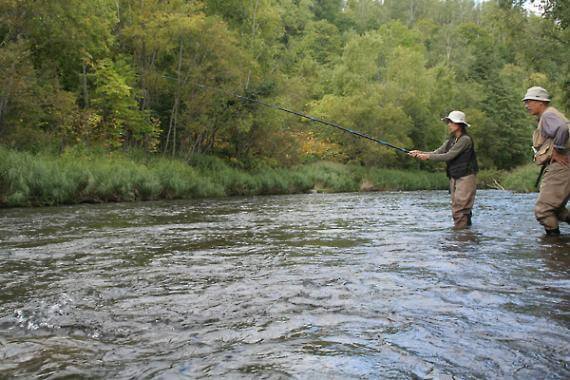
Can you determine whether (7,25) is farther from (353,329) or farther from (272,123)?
(353,329)

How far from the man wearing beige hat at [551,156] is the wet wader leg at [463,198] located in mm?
1350

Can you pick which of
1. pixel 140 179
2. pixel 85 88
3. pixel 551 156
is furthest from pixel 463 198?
pixel 85 88

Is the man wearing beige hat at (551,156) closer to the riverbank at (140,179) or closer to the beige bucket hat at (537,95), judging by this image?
the beige bucket hat at (537,95)

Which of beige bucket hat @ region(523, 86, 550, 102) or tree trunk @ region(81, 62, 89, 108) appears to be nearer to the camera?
beige bucket hat @ region(523, 86, 550, 102)

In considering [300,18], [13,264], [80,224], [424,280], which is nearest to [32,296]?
[13,264]

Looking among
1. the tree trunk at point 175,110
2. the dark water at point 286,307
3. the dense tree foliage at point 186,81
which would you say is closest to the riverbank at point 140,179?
the tree trunk at point 175,110

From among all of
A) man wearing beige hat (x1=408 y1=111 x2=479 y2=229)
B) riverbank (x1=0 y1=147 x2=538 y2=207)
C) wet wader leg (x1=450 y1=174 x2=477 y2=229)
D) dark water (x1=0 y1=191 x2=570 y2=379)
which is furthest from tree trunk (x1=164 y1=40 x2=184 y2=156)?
dark water (x1=0 y1=191 x2=570 y2=379)

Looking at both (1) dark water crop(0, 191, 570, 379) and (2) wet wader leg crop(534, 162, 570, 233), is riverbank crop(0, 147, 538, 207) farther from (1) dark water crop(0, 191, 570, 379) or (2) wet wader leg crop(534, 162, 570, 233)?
(2) wet wader leg crop(534, 162, 570, 233)

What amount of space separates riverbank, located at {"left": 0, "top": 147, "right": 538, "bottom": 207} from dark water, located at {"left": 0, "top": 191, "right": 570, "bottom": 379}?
8.02 m

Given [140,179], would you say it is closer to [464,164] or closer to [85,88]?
[85,88]

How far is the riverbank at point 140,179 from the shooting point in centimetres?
1524

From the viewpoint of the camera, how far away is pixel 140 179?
1903cm

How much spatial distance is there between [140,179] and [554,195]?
13.9 meters

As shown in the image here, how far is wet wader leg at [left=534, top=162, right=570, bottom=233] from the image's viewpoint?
768 centimetres
